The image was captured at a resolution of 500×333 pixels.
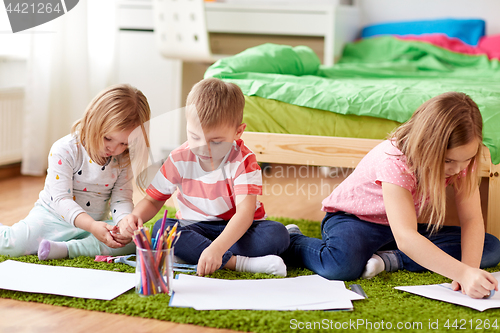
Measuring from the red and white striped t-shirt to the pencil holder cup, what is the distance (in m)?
0.27

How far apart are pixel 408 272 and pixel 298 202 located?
2.60 feet

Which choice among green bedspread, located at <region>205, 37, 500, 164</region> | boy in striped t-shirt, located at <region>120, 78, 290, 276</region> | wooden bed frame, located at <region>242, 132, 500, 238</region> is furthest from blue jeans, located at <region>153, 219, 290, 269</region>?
green bedspread, located at <region>205, 37, 500, 164</region>

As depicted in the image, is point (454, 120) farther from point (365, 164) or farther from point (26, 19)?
point (26, 19)

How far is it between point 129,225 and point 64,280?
0.55 feet

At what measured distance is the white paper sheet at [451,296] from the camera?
89 cm

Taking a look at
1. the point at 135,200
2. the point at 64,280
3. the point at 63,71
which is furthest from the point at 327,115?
the point at 63,71

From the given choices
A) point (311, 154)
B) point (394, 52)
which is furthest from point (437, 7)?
point (311, 154)

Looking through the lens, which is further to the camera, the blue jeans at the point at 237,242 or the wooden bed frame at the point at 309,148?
the wooden bed frame at the point at 309,148

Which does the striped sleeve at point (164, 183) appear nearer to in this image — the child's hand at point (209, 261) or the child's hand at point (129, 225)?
the child's hand at point (129, 225)

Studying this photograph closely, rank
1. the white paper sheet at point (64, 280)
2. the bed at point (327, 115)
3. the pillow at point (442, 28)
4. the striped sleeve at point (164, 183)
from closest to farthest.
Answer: the white paper sheet at point (64, 280)
the striped sleeve at point (164, 183)
the bed at point (327, 115)
the pillow at point (442, 28)

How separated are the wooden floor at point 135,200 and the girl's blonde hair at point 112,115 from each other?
191mm

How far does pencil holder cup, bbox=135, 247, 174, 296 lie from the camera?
34.4 inches

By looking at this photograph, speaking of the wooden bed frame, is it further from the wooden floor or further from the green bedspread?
the wooden floor

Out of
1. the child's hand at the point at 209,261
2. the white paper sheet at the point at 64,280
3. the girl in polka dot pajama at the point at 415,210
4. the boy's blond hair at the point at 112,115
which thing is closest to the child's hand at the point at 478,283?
the girl in polka dot pajama at the point at 415,210
